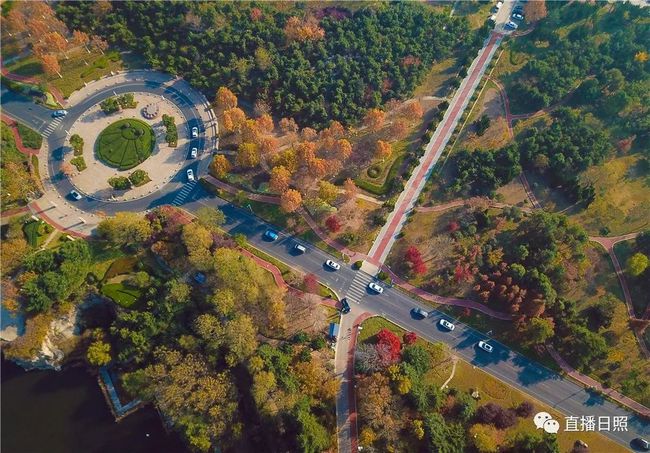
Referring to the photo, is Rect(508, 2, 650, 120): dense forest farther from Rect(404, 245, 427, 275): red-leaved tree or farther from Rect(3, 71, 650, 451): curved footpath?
Rect(3, 71, 650, 451): curved footpath

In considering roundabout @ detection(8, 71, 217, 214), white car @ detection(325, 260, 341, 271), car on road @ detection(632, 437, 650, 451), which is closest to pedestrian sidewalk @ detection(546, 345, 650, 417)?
car on road @ detection(632, 437, 650, 451)

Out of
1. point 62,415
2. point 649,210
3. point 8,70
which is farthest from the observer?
point 8,70

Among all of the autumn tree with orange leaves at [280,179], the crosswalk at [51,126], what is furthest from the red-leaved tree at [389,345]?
the crosswalk at [51,126]

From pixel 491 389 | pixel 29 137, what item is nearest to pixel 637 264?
pixel 491 389

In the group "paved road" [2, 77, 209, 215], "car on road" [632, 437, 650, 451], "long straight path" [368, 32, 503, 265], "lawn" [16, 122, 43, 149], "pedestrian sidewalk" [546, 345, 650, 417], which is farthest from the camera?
"lawn" [16, 122, 43, 149]

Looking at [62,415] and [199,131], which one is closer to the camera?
[62,415]

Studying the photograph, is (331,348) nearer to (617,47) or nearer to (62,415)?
(62,415)

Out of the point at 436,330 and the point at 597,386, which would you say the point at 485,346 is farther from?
the point at 597,386

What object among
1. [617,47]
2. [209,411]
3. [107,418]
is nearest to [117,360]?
[107,418]
